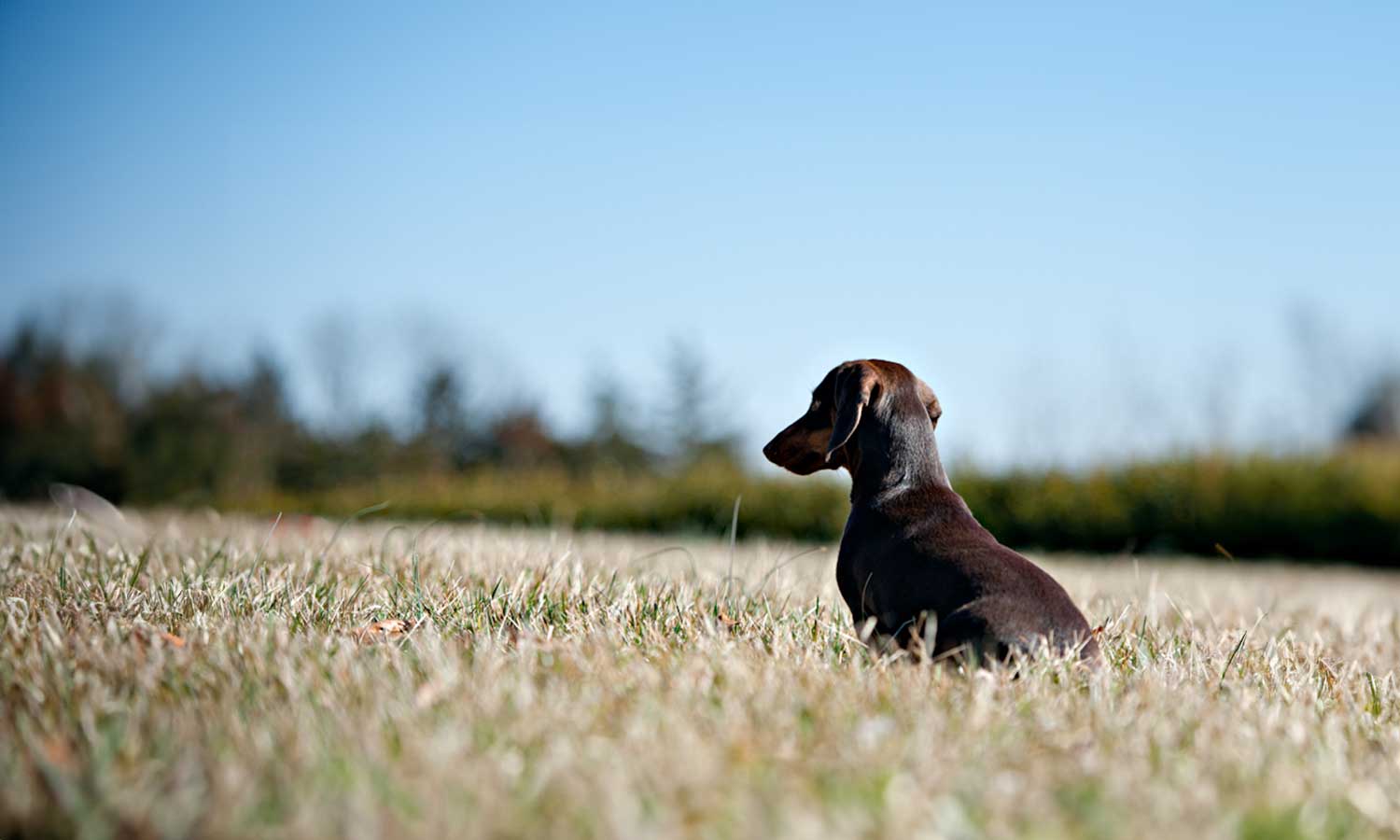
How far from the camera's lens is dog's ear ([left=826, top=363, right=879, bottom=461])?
378 centimetres

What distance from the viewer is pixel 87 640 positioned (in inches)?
124

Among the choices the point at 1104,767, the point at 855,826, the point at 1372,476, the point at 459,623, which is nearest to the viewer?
the point at 855,826

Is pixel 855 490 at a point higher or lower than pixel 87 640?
higher

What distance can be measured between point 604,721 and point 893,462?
1.82 meters

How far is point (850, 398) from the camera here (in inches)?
154

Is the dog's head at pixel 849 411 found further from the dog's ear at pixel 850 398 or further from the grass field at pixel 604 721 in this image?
the grass field at pixel 604 721

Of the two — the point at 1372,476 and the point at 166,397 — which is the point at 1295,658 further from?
the point at 166,397

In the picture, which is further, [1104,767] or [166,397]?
[166,397]

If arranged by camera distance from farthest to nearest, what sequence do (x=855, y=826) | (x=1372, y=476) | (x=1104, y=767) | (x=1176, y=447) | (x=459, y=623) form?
(x=1176, y=447) < (x=1372, y=476) < (x=459, y=623) < (x=1104, y=767) < (x=855, y=826)

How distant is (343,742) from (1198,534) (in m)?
13.3

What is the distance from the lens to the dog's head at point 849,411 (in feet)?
12.9

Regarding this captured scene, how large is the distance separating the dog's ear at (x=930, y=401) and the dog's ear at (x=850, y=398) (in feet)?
0.89

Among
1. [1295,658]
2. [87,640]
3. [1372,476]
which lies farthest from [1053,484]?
[87,640]

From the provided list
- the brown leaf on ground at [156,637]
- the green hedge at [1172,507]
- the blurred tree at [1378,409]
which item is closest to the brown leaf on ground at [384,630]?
the brown leaf on ground at [156,637]
